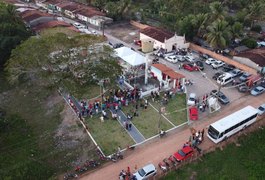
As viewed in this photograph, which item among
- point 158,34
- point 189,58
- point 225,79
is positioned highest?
point 158,34

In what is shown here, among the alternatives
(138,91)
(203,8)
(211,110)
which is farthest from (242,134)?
(203,8)

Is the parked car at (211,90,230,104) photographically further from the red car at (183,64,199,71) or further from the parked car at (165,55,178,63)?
the parked car at (165,55,178,63)

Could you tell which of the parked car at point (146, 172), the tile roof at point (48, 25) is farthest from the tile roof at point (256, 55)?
the tile roof at point (48, 25)

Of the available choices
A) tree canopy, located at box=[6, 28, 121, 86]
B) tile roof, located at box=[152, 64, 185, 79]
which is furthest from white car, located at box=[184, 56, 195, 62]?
tree canopy, located at box=[6, 28, 121, 86]

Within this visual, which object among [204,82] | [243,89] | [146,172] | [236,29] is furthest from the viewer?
[236,29]

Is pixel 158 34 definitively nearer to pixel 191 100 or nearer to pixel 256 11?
pixel 256 11

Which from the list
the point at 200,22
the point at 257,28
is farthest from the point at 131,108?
the point at 257,28
